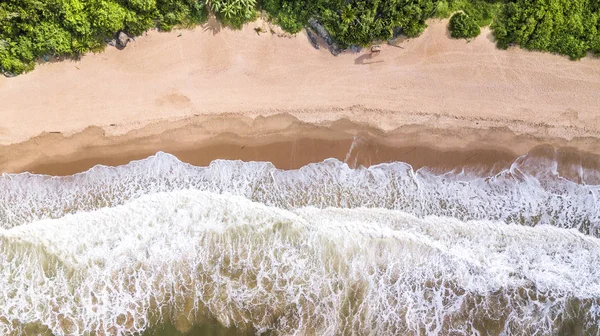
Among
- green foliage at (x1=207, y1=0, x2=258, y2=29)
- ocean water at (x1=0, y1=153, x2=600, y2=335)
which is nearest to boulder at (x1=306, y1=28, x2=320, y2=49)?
green foliage at (x1=207, y1=0, x2=258, y2=29)

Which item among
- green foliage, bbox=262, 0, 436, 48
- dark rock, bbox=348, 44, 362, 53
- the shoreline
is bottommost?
the shoreline

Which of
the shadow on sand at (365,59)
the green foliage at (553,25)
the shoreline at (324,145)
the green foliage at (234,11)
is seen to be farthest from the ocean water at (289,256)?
the green foliage at (234,11)

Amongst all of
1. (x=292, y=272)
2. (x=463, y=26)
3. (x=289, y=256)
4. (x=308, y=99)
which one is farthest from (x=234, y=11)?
(x=292, y=272)

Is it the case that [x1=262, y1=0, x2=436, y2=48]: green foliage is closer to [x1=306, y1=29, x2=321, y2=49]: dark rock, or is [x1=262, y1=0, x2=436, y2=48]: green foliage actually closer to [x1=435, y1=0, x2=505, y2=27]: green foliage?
[x1=306, y1=29, x2=321, y2=49]: dark rock

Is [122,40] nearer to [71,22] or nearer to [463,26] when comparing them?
[71,22]

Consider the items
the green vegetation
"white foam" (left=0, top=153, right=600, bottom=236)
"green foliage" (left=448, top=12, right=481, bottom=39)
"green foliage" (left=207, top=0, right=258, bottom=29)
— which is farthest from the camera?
"green foliage" (left=448, top=12, right=481, bottom=39)
